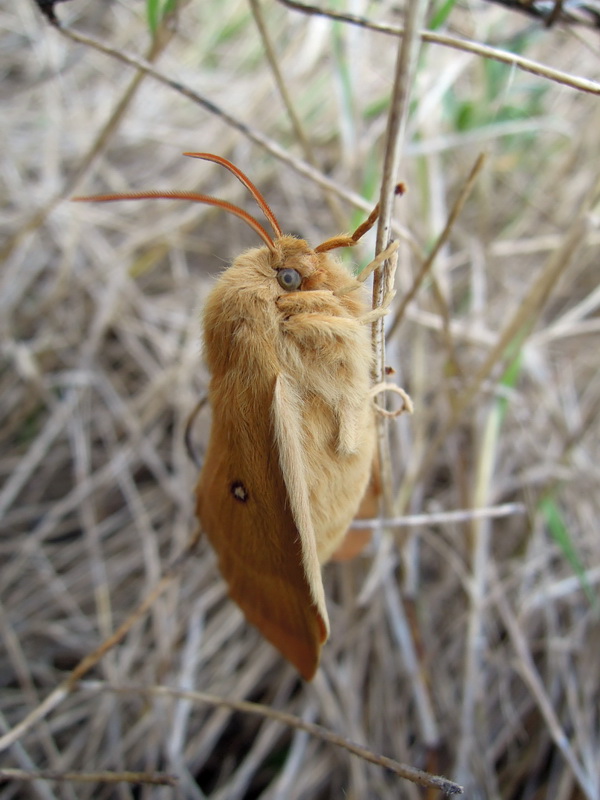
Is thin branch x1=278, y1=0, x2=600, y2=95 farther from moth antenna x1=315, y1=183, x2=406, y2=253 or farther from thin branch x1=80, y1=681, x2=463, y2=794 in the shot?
thin branch x1=80, y1=681, x2=463, y2=794

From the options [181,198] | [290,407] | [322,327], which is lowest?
[290,407]

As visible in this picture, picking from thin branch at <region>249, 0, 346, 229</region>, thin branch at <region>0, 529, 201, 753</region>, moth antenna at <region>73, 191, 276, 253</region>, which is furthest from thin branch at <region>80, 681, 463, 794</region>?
thin branch at <region>249, 0, 346, 229</region>

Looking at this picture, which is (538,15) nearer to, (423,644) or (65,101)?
(423,644)

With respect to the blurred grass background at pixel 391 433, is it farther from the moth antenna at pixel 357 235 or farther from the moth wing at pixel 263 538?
the moth wing at pixel 263 538

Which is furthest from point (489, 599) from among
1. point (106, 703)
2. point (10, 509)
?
point (10, 509)

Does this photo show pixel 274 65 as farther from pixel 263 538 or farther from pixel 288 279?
pixel 263 538

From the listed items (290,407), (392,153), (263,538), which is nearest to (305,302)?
(290,407)
